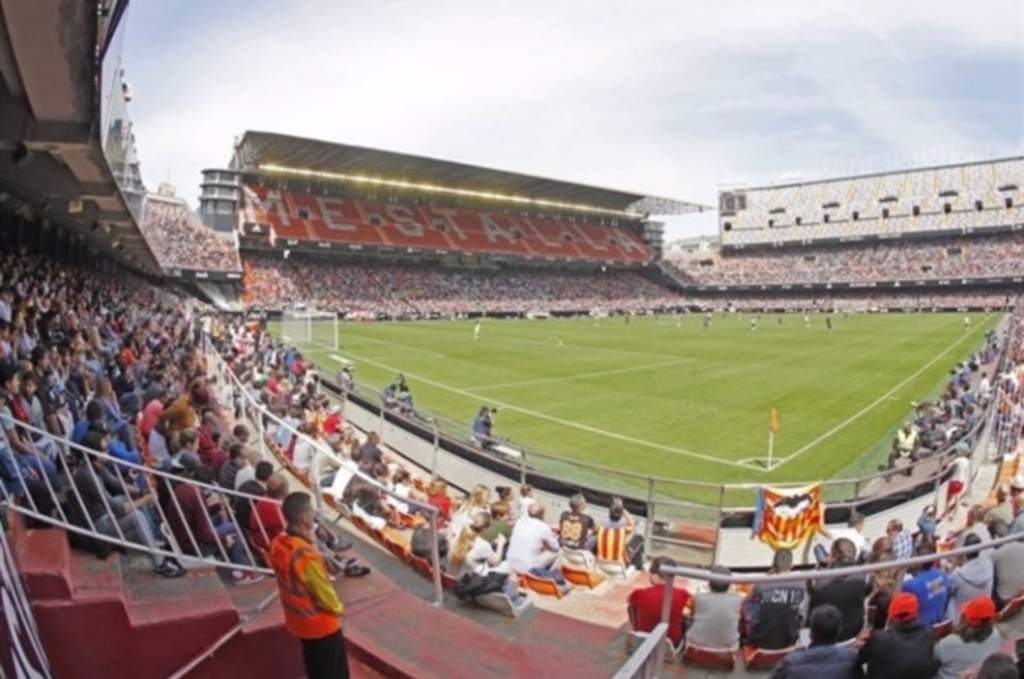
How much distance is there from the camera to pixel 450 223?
79.9 m

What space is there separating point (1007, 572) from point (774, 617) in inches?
93.7

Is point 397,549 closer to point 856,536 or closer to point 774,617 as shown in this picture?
point 774,617

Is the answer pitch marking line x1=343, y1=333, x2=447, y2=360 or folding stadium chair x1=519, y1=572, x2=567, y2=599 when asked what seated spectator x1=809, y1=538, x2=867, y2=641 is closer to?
folding stadium chair x1=519, y1=572, x2=567, y2=599

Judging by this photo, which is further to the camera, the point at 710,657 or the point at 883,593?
the point at 883,593

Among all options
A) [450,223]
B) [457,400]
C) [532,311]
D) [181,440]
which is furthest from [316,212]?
[181,440]

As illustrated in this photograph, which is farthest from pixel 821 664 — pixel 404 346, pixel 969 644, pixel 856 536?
pixel 404 346

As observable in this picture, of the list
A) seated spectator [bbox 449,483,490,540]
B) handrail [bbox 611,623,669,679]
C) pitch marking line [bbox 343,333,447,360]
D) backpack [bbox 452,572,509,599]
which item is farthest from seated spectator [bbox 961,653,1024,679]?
pitch marking line [bbox 343,333,447,360]

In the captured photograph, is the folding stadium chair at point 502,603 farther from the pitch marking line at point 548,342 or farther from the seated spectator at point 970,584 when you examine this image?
the pitch marking line at point 548,342

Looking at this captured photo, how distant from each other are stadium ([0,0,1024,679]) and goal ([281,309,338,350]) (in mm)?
363

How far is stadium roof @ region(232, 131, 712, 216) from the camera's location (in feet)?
205

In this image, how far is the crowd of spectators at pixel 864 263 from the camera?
254ft

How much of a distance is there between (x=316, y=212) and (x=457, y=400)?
177 feet

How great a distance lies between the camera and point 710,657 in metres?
5.31

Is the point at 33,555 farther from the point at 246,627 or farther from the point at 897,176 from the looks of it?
the point at 897,176
